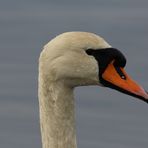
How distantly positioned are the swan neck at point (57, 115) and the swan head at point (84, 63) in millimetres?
91

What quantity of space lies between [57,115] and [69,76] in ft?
1.45

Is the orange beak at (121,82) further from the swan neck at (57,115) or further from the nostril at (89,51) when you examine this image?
the swan neck at (57,115)

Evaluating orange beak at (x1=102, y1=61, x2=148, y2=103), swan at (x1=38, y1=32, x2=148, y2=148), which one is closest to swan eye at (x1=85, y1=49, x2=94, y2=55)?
swan at (x1=38, y1=32, x2=148, y2=148)

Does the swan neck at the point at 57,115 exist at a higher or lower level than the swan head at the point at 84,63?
lower

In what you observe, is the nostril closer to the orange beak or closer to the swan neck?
the orange beak

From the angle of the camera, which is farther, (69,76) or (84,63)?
(84,63)

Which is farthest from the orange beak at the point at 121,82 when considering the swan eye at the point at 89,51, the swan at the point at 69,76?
the swan eye at the point at 89,51

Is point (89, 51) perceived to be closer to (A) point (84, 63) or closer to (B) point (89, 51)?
(B) point (89, 51)

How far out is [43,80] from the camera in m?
16.7

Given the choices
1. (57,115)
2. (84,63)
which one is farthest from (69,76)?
(57,115)

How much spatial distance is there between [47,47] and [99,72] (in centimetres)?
64

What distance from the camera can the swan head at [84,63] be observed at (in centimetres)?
1666

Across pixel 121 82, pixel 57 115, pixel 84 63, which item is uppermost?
pixel 84 63

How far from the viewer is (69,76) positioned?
1673 cm
